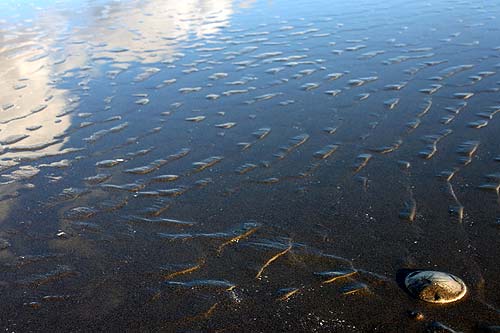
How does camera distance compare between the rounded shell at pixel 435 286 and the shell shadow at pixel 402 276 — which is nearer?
the rounded shell at pixel 435 286

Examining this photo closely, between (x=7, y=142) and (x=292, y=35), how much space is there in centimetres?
779

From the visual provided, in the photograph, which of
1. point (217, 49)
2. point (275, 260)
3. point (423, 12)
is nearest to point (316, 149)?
point (275, 260)

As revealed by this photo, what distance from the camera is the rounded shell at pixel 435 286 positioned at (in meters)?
3.43

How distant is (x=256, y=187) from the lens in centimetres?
527

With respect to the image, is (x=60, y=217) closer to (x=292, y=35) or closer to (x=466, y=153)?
(x=466, y=153)

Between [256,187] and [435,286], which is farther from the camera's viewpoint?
[256,187]

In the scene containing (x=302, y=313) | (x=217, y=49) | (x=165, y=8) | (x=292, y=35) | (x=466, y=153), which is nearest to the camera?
(x=302, y=313)

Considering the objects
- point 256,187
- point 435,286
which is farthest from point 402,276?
point 256,187

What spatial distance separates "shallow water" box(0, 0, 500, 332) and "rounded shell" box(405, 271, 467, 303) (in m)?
0.08

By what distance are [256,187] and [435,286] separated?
2.31 m

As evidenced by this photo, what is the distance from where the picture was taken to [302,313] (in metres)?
3.44

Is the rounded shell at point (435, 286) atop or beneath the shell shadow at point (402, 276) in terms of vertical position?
atop

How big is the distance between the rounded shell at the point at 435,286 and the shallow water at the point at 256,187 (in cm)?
8

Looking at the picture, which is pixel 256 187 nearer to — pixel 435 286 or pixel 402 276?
pixel 402 276
